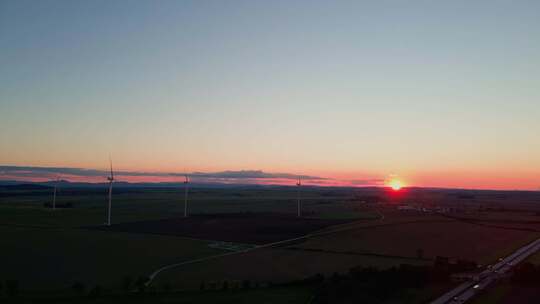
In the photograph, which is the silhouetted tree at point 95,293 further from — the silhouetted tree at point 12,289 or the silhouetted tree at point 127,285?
the silhouetted tree at point 12,289

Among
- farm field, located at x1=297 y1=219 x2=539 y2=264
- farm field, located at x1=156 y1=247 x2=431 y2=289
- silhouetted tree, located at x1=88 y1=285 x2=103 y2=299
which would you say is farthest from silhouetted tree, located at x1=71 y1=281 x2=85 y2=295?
farm field, located at x1=297 y1=219 x2=539 y2=264

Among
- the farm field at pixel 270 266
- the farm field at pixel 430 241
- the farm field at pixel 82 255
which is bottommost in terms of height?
the farm field at pixel 82 255

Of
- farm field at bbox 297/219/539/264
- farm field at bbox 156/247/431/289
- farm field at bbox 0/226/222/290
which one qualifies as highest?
farm field at bbox 297/219/539/264

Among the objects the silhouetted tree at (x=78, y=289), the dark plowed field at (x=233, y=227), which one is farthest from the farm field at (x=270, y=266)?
the dark plowed field at (x=233, y=227)

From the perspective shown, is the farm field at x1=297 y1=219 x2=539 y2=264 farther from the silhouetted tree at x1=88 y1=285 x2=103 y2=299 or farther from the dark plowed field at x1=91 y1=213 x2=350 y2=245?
the silhouetted tree at x1=88 y1=285 x2=103 y2=299

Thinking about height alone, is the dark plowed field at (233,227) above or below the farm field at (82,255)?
above

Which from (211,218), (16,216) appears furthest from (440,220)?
(16,216)

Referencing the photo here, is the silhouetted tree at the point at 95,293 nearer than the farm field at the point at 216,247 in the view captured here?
Yes

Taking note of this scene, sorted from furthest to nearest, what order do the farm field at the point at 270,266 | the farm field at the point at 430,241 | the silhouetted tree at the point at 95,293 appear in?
1. the farm field at the point at 430,241
2. the farm field at the point at 270,266
3. the silhouetted tree at the point at 95,293
